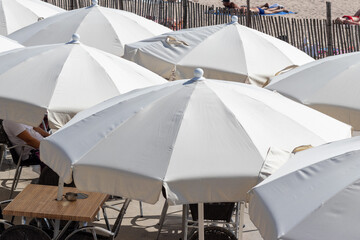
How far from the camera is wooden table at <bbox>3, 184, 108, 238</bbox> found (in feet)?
17.2

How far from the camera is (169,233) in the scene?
22.3 ft

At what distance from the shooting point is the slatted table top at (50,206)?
206 inches

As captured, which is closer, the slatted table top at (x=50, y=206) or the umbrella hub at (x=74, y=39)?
the slatted table top at (x=50, y=206)

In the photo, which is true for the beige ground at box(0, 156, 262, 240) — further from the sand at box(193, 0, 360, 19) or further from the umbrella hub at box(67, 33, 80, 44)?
the sand at box(193, 0, 360, 19)

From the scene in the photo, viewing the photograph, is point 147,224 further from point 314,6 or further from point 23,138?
point 314,6

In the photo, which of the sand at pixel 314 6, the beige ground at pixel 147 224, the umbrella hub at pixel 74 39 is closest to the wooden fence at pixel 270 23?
the beige ground at pixel 147 224

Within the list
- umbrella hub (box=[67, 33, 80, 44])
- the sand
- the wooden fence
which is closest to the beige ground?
umbrella hub (box=[67, 33, 80, 44])

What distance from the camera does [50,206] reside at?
5.40 metres

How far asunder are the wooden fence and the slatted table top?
26.2 ft

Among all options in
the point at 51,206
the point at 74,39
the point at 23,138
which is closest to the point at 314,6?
the point at 74,39

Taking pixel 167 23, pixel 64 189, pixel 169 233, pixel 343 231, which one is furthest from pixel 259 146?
pixel 167 23

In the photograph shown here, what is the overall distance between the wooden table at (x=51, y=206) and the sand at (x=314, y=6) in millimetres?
A: 18552

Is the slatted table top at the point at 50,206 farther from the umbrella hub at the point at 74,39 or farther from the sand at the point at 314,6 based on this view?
the sand at the point at 314,6

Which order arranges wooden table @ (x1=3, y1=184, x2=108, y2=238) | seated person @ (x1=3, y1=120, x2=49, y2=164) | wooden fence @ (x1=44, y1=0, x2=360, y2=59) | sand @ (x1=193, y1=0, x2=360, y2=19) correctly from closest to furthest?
wooden table @ (x1=3, y1=184, x2=108, y2=238)
seated person @ (x1=3, y1=120, x2=49, y2=164)
wooden fence @ (x1=44, y1=0, x2=360, y2=59)
sand @ (x1=193, y1=0, x2=360, y2=19)
